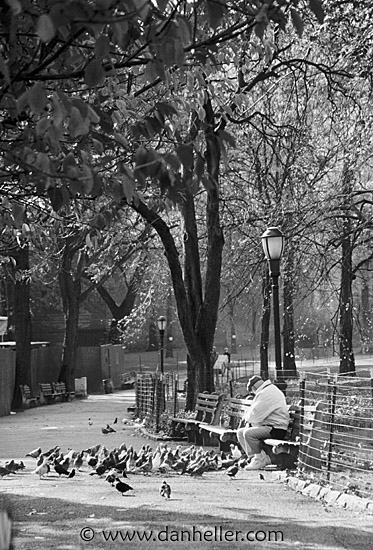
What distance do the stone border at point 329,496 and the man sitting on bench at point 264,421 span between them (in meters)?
2.07

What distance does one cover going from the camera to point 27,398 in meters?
37.5

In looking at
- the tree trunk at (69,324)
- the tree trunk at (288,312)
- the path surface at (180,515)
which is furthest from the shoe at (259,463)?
the tree trunk at (69,324)

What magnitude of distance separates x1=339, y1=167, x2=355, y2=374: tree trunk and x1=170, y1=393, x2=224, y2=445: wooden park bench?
17.9ft

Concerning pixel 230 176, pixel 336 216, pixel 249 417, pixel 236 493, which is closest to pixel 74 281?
pixel 230 176

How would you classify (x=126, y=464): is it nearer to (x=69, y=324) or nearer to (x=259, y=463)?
(x=259, y=463)

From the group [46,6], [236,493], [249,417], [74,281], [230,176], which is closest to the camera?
[46,6]

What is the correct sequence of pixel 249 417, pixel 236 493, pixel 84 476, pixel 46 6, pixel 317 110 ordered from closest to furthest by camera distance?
1. pixel 46 6
2. pixel 236 493
3. pixel 84 476
4. pixel 249 417
5. pixel 317 110

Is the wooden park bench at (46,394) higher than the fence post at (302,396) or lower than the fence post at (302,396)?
higher

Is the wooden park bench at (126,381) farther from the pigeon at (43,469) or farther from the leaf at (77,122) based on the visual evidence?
the leaf at (77,122)

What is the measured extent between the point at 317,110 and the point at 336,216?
2470mm

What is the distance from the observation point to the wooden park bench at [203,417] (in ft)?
57.6

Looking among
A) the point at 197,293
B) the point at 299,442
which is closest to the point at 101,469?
the point at 299,442

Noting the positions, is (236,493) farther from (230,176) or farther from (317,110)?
(230,176)

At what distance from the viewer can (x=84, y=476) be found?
11.9 meters
